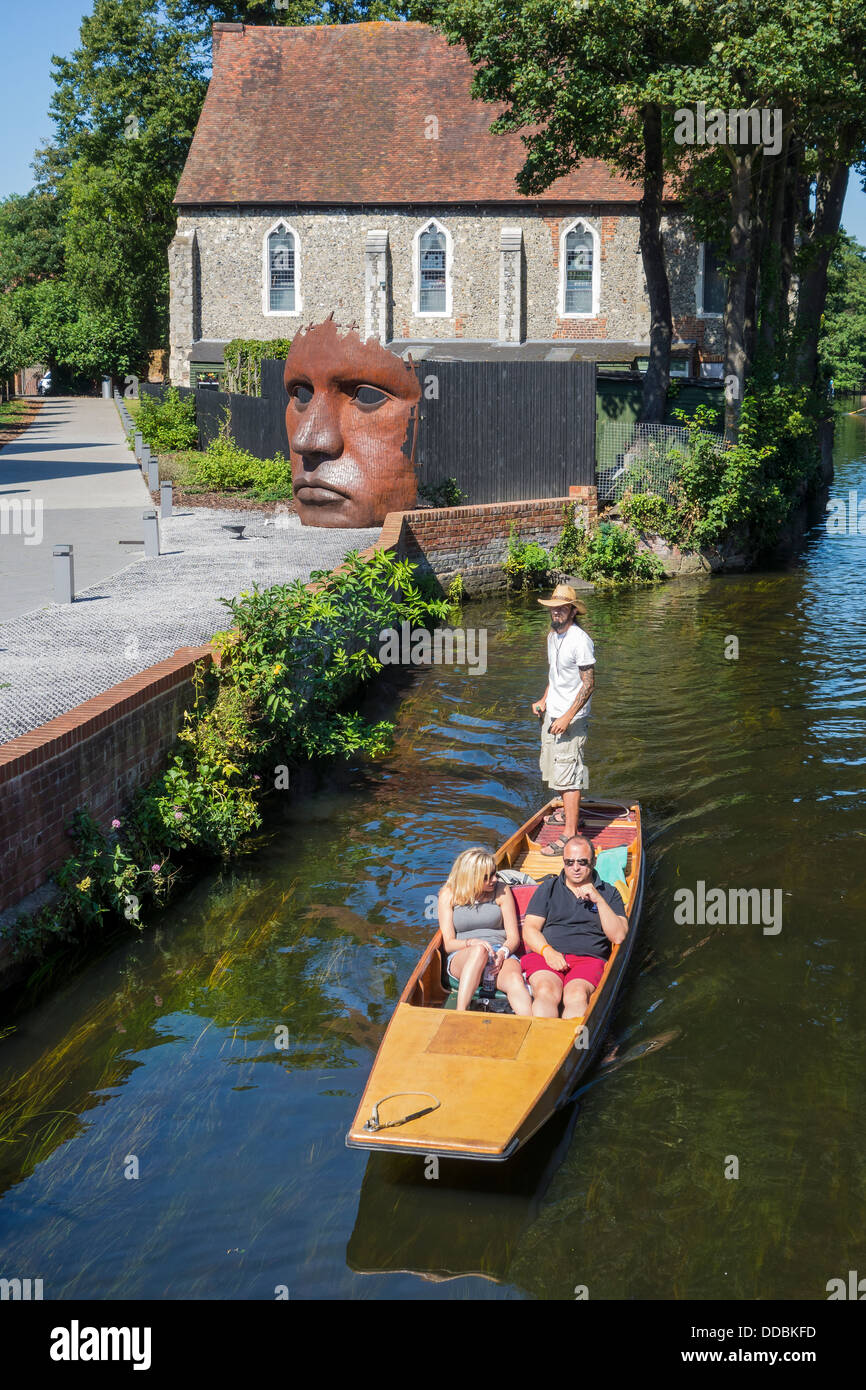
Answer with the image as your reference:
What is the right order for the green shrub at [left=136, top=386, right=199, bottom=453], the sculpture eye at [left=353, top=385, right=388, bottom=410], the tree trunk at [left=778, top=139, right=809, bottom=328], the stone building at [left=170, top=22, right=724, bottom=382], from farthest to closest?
the stone building at [left=170, top=22, right=724, bottom=382]
the green shrub at [left=136, top=386, right=199, bottom=453]
the tree trunk at [left=778, top=139, right=809, bottom=328]
the sculpture eye at [left=353, top=385, right=388, bottom=410]

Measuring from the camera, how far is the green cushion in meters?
9.60

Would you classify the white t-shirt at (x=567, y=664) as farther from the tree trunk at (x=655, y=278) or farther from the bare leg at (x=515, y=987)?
the tree trunk at (x=655, y=278)

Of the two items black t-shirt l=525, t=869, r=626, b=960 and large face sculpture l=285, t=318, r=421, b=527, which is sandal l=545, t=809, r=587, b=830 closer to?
black t-shirt l=525, t=869, r=626, b=960

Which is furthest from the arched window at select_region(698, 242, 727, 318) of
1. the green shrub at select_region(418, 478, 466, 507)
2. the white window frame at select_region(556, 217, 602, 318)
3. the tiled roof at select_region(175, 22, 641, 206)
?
the green shrub at select_region(418, 478, 466, 507)

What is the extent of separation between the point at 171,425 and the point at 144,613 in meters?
21.3

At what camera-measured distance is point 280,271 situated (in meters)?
43.1

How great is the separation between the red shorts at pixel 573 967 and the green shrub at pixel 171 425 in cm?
2753

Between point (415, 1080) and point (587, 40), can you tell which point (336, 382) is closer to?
point (587, 40)

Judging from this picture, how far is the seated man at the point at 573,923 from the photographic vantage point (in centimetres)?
801

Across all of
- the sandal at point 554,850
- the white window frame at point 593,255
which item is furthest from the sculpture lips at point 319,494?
the white window frame at point 593,255

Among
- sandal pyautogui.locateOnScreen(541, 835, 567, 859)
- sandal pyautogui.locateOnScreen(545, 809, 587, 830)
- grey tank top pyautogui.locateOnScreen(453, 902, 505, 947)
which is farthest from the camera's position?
sandal pyautogui.locateOnScreen(545, 809, 587, 830)

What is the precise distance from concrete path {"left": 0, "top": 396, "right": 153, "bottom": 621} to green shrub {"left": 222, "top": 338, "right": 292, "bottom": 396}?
3.35 meters

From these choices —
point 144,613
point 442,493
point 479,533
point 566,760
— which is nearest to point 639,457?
point 442,493

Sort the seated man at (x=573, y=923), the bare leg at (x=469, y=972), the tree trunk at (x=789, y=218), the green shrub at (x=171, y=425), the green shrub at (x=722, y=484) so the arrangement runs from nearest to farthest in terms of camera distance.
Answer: the bare leg at (x=469, y=972) → the seated man at (x=573, y=923) → the green shrub at (x=722, y=484) → the tree trunk at (x=789, y=218) → the green shrub at (x=171, y=425)
